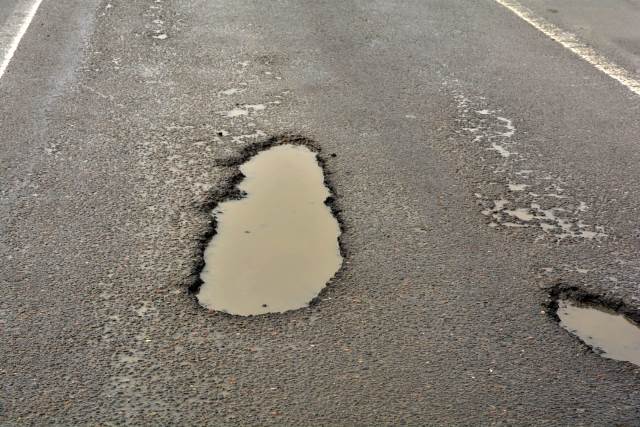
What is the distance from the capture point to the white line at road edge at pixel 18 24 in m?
8.65

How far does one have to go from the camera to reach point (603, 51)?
924 centimetres

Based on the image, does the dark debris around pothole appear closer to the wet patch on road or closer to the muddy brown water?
the muddy brown water

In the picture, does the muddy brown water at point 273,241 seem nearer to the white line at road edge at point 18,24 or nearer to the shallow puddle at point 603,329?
the shallow puddle at point 603,329

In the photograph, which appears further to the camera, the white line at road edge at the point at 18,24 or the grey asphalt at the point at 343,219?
the white line at road edge at the point at 18,24

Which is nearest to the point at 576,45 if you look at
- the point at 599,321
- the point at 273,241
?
the point at 273,241

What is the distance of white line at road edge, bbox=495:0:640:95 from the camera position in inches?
331

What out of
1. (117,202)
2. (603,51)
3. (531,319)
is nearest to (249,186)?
(117,202)

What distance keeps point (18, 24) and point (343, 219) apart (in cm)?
580

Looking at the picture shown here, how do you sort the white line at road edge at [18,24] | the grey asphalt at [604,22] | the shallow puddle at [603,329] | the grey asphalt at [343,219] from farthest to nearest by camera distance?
the grey asphalt at [604,22] < the white line at road edge at [18,24] < the shallow puddle at [603,329] < the grey asphalt at [343,219]

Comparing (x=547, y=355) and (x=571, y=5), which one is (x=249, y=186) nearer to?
(x=547, y=355)

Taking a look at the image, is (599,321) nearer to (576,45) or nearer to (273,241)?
(273,241)

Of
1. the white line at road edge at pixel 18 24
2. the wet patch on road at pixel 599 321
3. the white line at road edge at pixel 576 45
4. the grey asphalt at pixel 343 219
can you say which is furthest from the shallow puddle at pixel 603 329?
the white line at road edge at pixel 18 24

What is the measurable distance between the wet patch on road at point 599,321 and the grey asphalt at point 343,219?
0.25 feet

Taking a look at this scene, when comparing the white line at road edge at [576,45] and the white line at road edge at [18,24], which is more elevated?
the white line at road edge at [576,45]
